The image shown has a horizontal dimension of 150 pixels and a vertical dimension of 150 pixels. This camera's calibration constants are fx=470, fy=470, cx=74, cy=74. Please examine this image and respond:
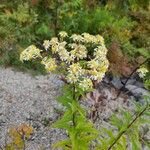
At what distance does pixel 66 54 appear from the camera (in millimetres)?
3980

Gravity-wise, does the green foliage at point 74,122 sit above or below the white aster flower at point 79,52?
below

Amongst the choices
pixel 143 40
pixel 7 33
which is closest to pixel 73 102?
pixel 7 33

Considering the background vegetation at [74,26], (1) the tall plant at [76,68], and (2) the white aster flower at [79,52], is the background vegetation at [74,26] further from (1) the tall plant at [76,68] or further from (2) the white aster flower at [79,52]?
(2) the white aster flower at [79,52]

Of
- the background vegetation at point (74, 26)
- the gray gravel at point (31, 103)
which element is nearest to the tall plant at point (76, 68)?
the gray gravel at point (31, 103)

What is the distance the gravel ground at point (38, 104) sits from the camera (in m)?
5.96

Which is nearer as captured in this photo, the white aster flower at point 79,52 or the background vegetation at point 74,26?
the white aster flower at point 79,52

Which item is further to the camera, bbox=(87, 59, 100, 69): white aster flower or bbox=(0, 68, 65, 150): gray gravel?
bbox=(0, 68, 65, 150): gray gravel

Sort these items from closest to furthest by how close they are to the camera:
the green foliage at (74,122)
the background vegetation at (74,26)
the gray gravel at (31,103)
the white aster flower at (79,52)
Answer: the white aster flower at (79,52), the green foliage at (74,122), the gray gravel at (31,103), the background vegetation at (74,26)

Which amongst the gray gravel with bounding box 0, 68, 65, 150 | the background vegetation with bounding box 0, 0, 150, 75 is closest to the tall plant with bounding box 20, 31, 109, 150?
the gray gravel with bounding box 0, 68, 65, 150

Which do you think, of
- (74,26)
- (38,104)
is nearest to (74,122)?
(38,104)

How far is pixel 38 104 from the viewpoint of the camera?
6.46 meters

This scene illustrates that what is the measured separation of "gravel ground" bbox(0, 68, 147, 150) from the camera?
235 inches

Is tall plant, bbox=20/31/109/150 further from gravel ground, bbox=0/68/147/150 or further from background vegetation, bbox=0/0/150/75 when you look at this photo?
background vegetation, bbox=0/0/150/75

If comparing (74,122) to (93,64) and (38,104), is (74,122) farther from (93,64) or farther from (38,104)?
(38,104)
